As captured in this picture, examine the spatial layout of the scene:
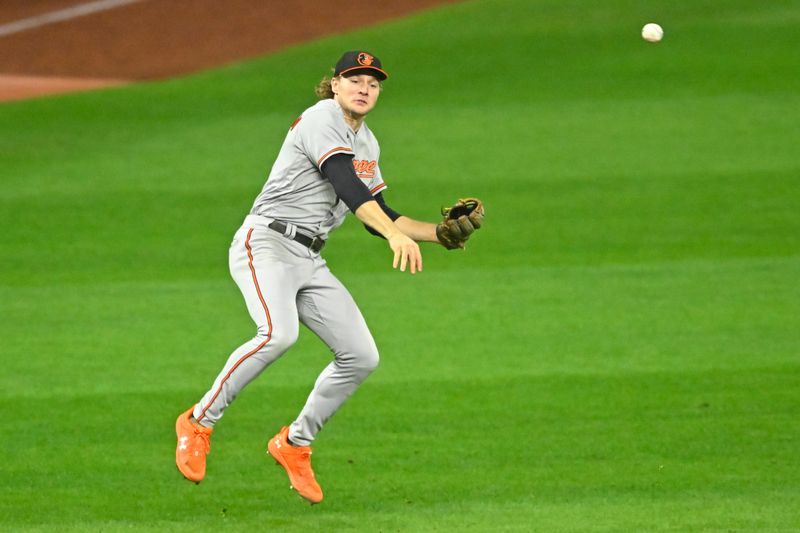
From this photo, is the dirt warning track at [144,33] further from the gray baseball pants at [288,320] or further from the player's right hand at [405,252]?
the player's right hand at [405,252]

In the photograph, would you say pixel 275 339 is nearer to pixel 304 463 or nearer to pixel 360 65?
pixel 304 463

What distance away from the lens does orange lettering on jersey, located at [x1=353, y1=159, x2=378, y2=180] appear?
23.2ft

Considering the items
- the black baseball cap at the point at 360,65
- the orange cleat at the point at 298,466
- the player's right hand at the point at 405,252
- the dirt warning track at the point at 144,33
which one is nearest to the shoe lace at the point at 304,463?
the orange cleat at the point at 298,466

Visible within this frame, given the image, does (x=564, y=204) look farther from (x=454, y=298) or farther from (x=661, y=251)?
(x=454, y=298)

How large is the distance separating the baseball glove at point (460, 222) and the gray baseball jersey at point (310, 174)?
547 mm

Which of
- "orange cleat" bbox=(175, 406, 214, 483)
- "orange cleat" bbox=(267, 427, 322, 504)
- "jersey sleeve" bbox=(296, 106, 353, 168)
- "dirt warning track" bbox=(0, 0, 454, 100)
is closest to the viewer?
"jersey sleeve" bbox=(296, 106, 353, 168)

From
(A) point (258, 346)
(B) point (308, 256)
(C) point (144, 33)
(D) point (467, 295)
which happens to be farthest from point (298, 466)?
(C) point (144, 33)

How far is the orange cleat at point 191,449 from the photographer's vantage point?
22.8ft

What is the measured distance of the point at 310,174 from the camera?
7008 mm

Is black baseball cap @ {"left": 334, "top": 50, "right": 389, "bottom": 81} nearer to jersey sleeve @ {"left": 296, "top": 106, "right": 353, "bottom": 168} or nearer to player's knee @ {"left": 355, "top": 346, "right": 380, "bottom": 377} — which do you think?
jersey sleeve @ {"left": 296, "top": 106, "right": 353, "bottom": 168}

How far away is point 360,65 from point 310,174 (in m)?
0.63

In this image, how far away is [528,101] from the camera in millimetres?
19109

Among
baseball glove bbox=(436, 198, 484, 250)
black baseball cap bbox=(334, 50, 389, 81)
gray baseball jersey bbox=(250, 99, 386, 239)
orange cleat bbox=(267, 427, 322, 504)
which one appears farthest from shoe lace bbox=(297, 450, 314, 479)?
black baseball cap bbox=(334, 50, 389, 81)

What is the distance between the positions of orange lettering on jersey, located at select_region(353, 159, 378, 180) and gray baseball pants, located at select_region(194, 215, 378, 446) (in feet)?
1.54
